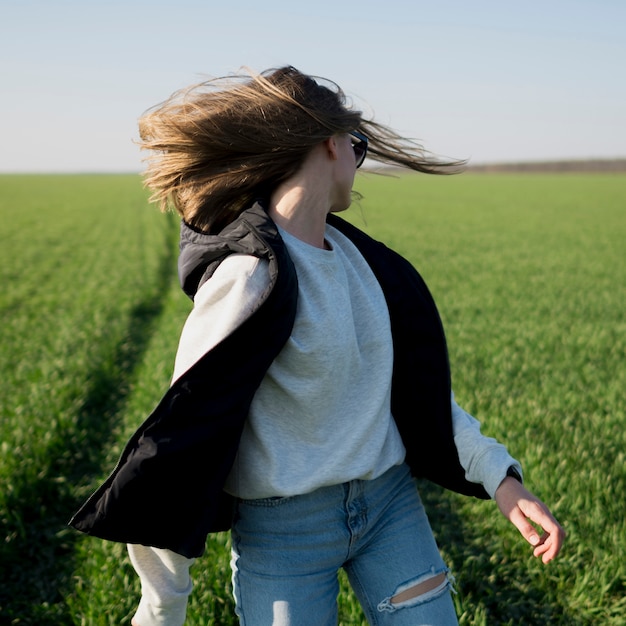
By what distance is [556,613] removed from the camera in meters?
3.40

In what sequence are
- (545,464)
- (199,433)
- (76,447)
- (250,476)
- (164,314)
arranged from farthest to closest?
(164,314)
(76,447)
(545,464)
(250,476)
(199,433)

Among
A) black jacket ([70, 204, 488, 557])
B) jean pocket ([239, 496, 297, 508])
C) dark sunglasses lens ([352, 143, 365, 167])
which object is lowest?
jean pocket ([239, 496, 297, 508])

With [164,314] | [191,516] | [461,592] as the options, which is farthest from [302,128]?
[164,314]

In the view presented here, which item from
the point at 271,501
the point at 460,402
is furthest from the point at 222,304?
the point at 460,402

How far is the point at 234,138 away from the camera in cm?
206

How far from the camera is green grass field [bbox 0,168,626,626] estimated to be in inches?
141

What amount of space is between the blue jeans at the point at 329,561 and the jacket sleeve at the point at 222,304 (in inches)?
18.9

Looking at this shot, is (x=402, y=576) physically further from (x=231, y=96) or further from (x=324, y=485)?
(x=231, y=96)

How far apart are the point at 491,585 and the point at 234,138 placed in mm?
2591

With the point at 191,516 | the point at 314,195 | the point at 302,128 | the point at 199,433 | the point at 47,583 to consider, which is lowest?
the point at 47,583

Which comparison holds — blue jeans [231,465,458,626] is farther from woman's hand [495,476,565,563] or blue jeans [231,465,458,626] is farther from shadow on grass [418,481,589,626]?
shadow on grass [418,481,589,626]

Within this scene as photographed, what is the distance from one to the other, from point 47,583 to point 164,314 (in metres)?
6.80

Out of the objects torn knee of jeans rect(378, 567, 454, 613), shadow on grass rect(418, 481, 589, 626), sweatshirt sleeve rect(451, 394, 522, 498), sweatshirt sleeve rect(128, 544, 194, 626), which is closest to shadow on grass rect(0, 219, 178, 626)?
sweatshirt sleeve rect(128, 544, 194, 626)

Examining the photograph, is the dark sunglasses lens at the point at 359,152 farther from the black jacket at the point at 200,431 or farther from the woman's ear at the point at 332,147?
the black jacket at the point at 200,431
